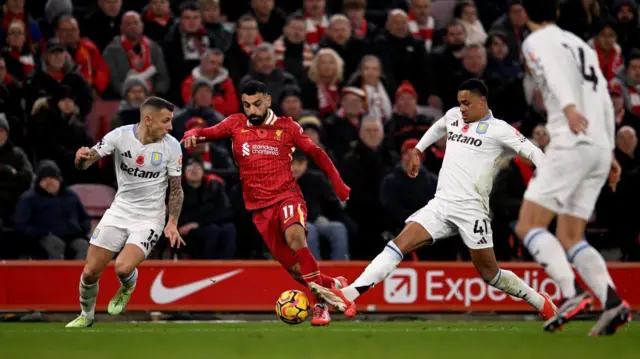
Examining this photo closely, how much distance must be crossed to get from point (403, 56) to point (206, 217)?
4.62m

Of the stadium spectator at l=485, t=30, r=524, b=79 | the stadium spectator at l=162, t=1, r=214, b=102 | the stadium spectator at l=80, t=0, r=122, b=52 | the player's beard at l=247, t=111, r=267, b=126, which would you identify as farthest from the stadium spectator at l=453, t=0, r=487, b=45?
the player's beard at l=247, t=111, r=267, b=126

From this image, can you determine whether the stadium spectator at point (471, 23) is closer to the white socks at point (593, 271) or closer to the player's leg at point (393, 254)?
the player's leg at point (393, 254)

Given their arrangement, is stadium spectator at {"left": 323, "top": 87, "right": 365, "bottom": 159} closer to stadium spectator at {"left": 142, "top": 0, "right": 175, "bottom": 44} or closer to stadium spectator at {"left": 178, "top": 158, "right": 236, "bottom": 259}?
stadium spectator at {"left": 178, "top": 158, "right": 236, "bottom": 259}

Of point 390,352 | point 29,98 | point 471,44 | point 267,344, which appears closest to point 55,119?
point 29,98

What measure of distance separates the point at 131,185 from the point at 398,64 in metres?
A: 7.20

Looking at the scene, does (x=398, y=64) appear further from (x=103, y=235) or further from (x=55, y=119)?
(x=103, y=235)

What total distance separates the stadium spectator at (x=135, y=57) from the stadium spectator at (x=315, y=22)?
230cm

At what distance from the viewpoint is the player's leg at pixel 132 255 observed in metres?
11.1

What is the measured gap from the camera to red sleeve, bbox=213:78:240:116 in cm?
1639

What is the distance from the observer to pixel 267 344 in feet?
Answer: 28.1

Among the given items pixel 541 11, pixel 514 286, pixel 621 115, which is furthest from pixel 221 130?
pixel 621 115

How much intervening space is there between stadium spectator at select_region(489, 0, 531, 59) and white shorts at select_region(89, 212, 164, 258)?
8.89 meters

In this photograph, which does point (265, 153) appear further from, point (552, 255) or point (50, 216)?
point (50, 216)

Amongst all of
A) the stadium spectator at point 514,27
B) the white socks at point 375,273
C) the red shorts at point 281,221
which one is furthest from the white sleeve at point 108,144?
the stadium spectator at point 514,27
